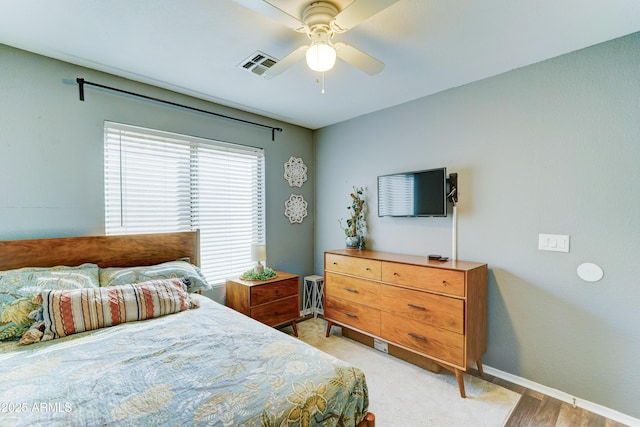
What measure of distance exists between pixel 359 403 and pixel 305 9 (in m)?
1.93

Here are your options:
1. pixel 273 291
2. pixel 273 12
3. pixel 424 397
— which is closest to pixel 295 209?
pixel 273 291

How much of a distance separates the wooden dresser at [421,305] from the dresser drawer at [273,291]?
531mm

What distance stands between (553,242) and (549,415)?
1184 mm

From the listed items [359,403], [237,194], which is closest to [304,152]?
[237,194]

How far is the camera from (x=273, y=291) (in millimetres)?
3035

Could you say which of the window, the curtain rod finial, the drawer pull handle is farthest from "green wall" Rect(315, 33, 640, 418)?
the curtain rod finial

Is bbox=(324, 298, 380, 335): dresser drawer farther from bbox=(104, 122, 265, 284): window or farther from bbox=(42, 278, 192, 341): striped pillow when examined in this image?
bbox=(42, 278, 192, 341): striped pillow

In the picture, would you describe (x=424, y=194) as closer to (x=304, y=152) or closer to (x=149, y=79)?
(x=304, y=152)

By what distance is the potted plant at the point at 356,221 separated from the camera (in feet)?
11.1

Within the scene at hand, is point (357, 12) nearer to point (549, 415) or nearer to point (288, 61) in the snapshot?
point (288, 61)

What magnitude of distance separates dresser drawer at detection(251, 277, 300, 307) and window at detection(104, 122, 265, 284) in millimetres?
532

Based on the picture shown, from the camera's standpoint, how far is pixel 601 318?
6.54ft

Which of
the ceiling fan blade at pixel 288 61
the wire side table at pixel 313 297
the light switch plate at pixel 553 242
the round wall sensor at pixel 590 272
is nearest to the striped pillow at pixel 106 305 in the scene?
the ceiling fan blade at pixel 288 61

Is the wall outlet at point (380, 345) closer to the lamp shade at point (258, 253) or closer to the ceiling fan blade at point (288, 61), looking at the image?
the lamp shade at point (258, 253)
